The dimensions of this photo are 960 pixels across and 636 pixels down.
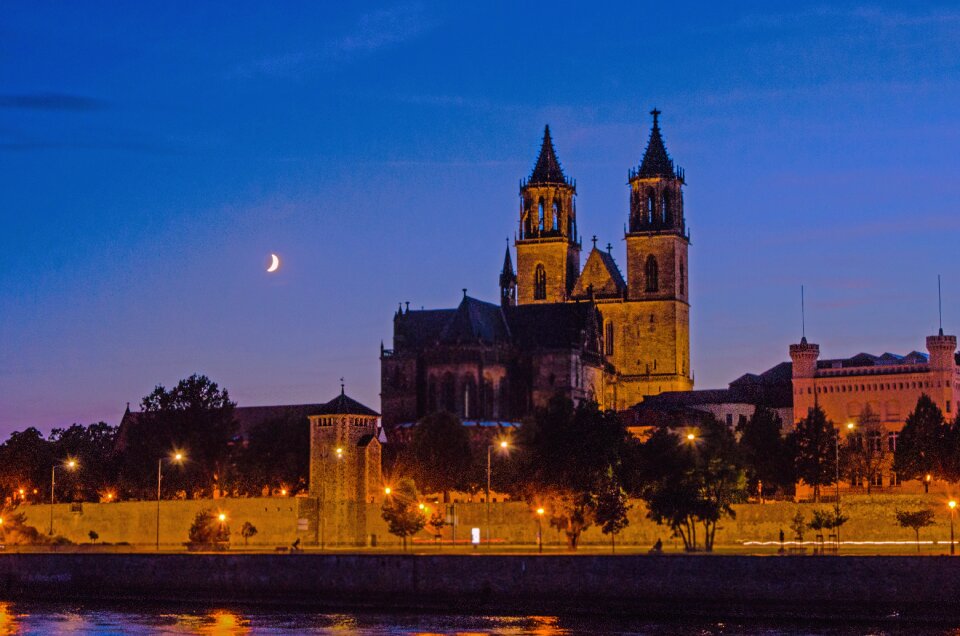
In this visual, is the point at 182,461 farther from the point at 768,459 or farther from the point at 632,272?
the point at 632,272

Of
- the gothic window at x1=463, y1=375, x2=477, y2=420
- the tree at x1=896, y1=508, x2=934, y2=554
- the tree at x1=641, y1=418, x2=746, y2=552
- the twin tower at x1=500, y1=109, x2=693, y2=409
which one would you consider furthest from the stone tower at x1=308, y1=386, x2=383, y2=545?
the twin tower at x1=500, y1=109, x2=693, y2=409

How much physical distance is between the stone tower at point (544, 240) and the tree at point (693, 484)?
59.8 metres

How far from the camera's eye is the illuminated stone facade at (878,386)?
4815 inches

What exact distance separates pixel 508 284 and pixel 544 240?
212 inches

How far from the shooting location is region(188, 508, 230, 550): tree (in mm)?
86688

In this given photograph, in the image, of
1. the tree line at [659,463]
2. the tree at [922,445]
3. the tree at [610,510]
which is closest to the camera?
the tree line at [659,463]

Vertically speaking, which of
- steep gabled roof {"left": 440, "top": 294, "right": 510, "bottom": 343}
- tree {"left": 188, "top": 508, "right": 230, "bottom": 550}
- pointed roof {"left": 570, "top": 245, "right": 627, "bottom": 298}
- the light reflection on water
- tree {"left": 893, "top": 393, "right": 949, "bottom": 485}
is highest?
pointed roof {"left": 570, "top": 245, "right": 627, "bottom": 298}

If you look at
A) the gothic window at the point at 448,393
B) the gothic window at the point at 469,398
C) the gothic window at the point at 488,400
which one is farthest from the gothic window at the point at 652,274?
the gothic window at the point at 448,393

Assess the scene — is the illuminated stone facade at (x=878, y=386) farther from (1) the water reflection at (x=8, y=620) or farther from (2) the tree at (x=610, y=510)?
(1) the water reflection at (x=8, y=620)

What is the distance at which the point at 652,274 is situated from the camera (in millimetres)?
145000

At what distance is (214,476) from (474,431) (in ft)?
59.1

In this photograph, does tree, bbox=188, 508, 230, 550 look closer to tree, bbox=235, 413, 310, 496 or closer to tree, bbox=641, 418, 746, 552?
tree, bbox=235, 413, 310, 496

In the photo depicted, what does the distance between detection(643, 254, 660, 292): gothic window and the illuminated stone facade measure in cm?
1739

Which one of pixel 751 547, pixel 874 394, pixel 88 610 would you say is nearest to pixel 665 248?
pixel 874 394
